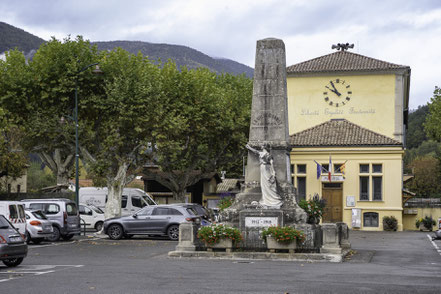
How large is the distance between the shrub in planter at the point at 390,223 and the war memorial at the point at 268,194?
19550 mm

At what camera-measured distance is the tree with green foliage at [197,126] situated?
41188 mm

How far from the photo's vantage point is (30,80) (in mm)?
37844

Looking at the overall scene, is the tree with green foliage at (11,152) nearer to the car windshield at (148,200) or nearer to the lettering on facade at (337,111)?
the car windshield at (148,200)

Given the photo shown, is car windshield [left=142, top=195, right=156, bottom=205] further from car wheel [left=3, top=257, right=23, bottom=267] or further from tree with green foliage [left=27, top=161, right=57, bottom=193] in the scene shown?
tree with green foliage [left=27, top=161, right=57, bottom=193]

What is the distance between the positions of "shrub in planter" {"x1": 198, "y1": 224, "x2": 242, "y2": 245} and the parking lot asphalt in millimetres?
1282

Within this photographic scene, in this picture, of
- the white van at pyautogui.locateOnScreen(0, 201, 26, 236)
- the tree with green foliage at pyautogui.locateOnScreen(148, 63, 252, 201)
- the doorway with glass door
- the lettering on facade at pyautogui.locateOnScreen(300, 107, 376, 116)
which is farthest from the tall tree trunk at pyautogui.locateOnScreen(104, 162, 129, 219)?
the lettering on facade at pyautogui.locateOnScreen(300, 107, 376, 116)

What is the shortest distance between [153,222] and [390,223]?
61.3 feet

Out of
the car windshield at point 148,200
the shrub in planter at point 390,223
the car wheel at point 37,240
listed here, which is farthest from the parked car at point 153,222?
the shrub in planter at point 390,223

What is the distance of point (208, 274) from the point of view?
15.7 meters

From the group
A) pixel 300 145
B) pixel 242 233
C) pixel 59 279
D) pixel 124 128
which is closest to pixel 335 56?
pixel 300 145

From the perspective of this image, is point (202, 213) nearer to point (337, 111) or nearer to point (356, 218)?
point (356, 218)

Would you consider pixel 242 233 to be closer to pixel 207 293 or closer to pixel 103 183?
pixel 207 293

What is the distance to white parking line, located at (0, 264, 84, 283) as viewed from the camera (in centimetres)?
1549

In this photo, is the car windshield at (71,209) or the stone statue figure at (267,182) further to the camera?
the car windshield at (71,209)
